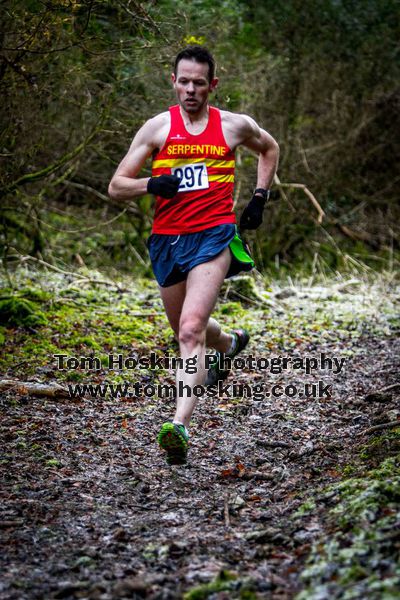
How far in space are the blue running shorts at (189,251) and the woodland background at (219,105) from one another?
2.16 metres

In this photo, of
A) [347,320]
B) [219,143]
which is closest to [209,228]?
[219,143]

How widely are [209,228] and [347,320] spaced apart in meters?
4.29

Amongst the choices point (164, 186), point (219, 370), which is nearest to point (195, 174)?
point (164, 186)

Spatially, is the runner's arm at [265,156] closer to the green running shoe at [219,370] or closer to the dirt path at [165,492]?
the green running shoe at [219,370]

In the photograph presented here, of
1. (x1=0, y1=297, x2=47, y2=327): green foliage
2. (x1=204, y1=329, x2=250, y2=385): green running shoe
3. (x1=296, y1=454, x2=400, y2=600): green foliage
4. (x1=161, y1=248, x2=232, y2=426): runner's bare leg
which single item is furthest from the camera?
(x1=0, y1=297, x2=47, y2=327): green foliage

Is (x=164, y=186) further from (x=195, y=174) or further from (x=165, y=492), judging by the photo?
(x=165, y=492)

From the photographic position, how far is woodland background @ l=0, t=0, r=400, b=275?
6.71 m

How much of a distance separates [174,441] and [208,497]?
33 cm

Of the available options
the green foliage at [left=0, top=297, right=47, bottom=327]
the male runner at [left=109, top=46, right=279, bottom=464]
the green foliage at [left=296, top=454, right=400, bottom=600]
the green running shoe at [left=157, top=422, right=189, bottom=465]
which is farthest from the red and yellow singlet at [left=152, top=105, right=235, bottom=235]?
the green foliage at [left=0, top=297, right=47, bottom=327]

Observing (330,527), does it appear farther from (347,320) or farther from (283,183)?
(283,183)

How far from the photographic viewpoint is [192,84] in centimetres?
424

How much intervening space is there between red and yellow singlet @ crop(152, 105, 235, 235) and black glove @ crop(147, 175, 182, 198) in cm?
16

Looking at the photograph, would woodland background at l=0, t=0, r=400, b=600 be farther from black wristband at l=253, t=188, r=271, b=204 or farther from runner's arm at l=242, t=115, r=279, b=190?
Answer: runner's arm at l=242, t=115, r=279, b=190

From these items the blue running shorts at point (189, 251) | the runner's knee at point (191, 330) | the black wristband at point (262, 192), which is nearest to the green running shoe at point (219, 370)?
the blue running shorts at point (189, 251)
